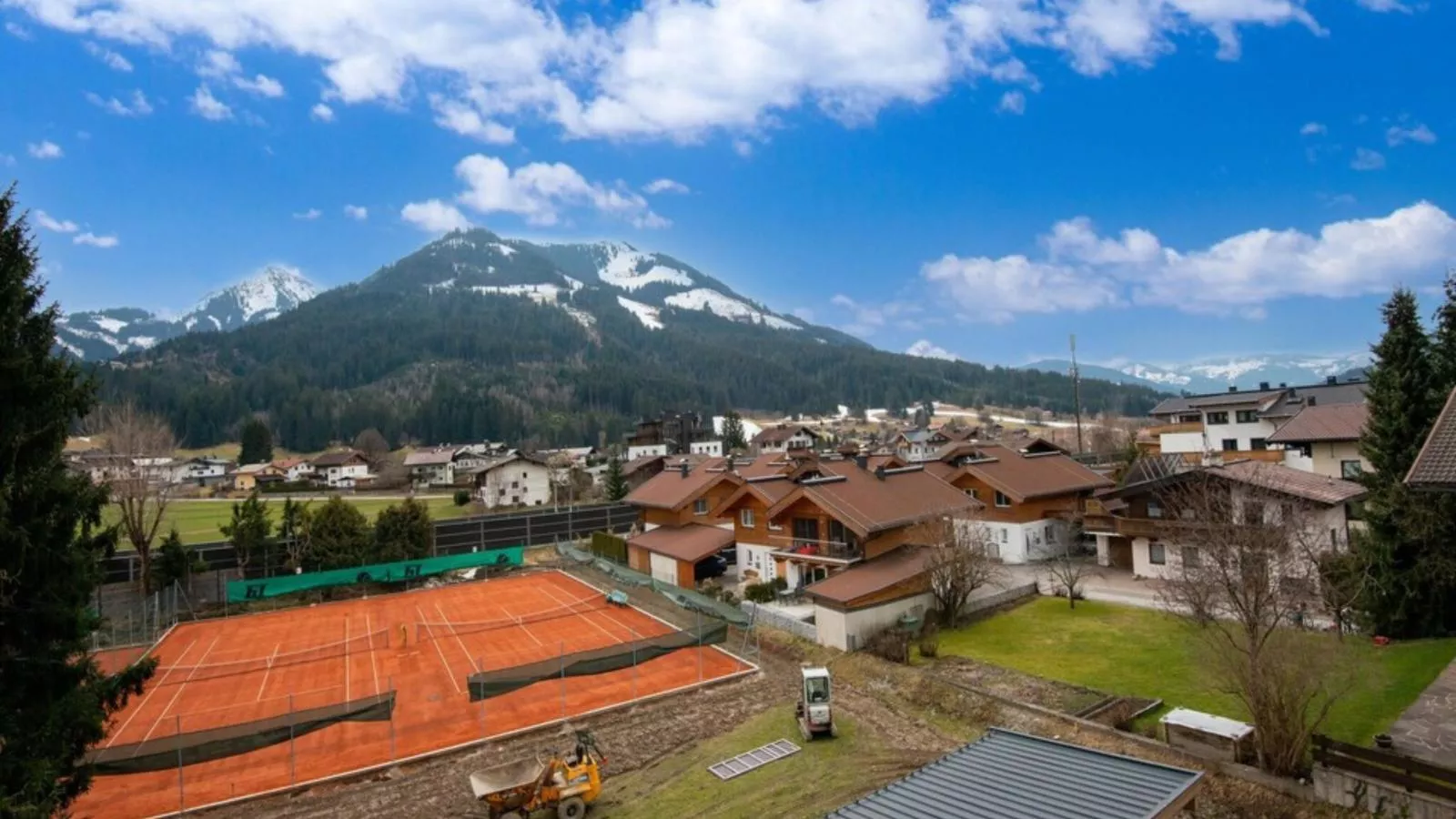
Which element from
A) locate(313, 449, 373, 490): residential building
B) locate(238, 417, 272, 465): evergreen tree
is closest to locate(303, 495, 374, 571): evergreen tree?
locate(313, 449, 373, 490): residential building

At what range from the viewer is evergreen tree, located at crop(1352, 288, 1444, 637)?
18.8 m

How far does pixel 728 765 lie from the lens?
53.6 ft

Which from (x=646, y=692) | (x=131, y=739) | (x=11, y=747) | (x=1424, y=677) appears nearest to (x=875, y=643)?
(x=646, y=692)

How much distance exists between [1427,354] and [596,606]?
103 feet

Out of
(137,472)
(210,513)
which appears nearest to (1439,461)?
(137,472)

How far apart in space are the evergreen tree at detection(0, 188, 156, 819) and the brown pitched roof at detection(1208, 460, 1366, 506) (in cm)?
3002

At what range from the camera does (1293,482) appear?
82.3 feet

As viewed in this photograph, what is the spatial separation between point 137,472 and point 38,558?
33.6m

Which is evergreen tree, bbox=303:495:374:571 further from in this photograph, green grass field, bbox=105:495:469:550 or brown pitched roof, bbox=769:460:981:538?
brown pitched roof, bbox=769:460:981:538

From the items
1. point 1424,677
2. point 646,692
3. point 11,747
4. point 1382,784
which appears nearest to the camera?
point 11,747

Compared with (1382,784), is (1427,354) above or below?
above

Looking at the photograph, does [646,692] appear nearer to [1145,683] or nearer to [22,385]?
[1145,683]

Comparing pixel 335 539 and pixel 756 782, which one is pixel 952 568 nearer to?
pixel 756 782

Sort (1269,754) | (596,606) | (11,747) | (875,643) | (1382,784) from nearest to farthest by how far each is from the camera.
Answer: (11,747) < (1382,784) < (1269,754) < (875,643) < (596,606)
